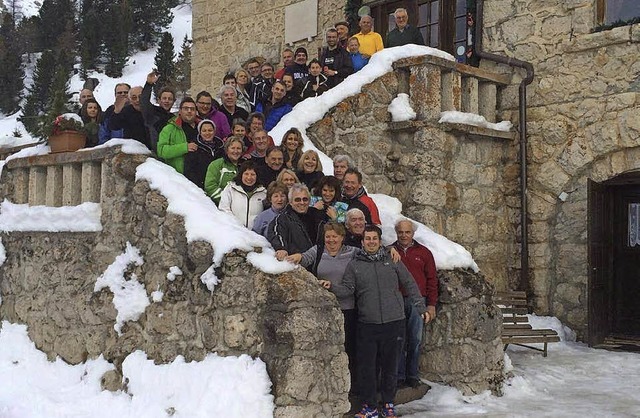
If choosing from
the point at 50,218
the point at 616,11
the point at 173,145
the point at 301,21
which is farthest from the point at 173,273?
the point at 301,21

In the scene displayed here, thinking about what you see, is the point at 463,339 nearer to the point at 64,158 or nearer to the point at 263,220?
the point at 263,220

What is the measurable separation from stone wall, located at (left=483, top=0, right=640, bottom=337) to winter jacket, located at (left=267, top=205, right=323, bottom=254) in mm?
4058

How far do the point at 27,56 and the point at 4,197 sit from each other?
138ft

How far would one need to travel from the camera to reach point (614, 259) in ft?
25.9

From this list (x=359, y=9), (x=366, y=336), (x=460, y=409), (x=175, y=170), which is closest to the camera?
(x=366, y=336)

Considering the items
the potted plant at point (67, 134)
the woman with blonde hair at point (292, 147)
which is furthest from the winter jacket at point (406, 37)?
the potted plant at point (67, 134)

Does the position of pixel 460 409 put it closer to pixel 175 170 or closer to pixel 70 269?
pixel 175 170

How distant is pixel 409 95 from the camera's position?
7.44 m

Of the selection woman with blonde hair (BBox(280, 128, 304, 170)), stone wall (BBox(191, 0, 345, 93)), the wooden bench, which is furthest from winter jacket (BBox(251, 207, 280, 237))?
stone wall (BBox(191, 0, 345, 93))

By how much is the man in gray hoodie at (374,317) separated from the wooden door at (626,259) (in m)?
4.17

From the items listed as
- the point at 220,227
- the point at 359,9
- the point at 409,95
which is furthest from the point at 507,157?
the point at 220,227

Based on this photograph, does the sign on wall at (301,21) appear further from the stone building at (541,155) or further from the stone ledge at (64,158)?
the stone ledge at (64,158)

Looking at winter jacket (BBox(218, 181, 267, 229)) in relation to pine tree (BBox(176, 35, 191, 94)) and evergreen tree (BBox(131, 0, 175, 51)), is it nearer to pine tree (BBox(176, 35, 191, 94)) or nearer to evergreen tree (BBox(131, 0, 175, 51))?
pine tree (BBox(176, 35, 191, 94))

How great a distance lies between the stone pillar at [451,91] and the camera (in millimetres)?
7418
